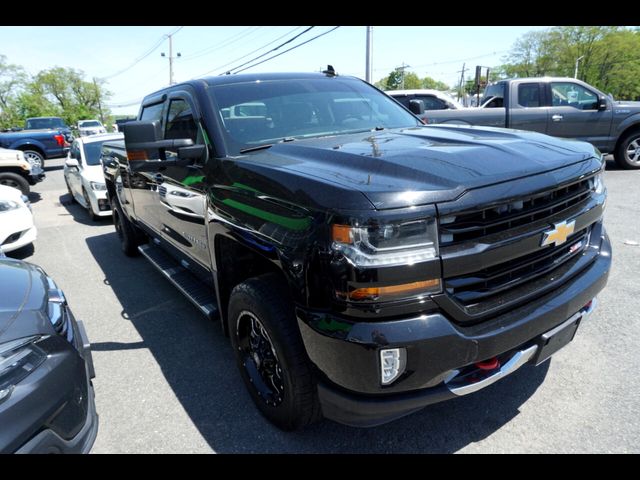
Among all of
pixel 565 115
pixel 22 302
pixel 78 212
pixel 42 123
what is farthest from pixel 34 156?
pixel 565 115

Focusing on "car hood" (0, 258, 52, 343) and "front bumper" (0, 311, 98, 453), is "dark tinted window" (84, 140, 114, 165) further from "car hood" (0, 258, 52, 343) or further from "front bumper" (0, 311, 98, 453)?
"front bumper" (0, 311, 98, 453)

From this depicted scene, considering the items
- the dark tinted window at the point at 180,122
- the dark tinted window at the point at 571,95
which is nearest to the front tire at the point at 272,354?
the dark tinted window at the point at 180,122

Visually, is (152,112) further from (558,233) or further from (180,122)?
(558,233)

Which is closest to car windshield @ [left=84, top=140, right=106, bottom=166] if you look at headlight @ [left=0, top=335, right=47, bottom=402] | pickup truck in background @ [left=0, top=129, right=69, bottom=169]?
Answer: headlight @ [left=0, top=335, right=47, bottom=402]

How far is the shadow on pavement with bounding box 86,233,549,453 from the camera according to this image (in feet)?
7.74

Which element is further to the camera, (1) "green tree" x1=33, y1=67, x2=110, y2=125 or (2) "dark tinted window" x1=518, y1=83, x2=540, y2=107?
(1) "green tree" x1=33, y1=67, x2=110, y2=125

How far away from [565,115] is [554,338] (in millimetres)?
8984

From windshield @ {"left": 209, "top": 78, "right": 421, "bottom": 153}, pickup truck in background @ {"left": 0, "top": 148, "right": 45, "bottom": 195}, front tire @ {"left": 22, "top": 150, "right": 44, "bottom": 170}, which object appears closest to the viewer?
windshield @ {"left": 209, "top": 78, "right": 421, "bottom": 153}

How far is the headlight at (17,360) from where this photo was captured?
5.80 feet

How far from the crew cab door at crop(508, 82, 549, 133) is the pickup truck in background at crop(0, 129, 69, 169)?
1525cm

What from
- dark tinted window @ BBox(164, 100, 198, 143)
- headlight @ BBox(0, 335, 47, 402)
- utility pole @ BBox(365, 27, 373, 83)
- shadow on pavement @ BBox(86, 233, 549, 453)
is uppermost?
utility pole @ BBox(365, 27, 373, 83)

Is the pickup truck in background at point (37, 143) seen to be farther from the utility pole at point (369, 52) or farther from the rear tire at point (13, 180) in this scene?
the utility pole at point (369, 52)

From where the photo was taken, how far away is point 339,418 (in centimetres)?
196
